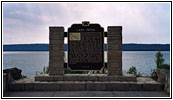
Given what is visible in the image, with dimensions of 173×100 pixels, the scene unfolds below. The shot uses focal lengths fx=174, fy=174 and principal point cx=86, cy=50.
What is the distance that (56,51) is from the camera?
858 centimetres

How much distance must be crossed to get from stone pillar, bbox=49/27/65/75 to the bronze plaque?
0.44 meters

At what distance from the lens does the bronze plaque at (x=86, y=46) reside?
856 centimetres

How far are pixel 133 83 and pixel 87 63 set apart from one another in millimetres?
2369

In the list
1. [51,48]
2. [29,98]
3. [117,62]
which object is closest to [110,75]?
[117,62]

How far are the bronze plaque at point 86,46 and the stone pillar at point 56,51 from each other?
44cm

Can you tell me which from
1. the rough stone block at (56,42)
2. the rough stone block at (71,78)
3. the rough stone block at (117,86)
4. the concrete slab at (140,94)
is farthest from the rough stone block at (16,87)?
the concrete slab at (140,94)

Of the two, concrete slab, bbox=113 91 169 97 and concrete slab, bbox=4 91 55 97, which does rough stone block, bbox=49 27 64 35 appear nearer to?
concrete slab, bbox=4 91 55 97

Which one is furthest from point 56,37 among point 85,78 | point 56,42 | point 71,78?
point 85,78

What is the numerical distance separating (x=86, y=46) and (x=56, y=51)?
1.50 m

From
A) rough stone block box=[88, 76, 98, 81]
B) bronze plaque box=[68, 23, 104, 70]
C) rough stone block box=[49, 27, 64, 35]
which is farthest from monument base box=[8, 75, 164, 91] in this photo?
rough stone block box=[49, 27, 64, 35]

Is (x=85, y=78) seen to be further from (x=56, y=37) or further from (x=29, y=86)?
(x=29, y=86)

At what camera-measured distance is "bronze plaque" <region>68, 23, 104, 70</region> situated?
28.1 ft

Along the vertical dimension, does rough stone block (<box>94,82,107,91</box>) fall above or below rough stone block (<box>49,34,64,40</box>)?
below

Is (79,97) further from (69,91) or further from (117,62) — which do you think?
(117,62)
